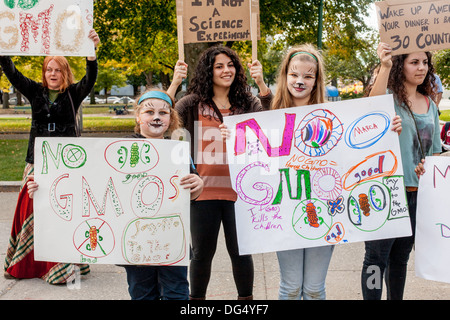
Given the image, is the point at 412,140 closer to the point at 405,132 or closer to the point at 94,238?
the point at 405,132

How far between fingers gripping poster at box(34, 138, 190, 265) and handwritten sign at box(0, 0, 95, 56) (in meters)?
0.63

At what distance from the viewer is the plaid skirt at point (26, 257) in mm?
3666

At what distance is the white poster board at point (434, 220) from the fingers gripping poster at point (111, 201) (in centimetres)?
141

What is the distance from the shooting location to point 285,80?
2766 millimetres

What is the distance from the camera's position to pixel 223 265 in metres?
4.17

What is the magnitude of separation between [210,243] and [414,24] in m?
1.82

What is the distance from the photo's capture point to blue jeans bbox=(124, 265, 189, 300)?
2570mm

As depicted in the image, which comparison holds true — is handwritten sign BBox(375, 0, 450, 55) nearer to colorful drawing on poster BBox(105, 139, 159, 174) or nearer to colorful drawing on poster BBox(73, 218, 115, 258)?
colorful drawing on poster BBox(105, 139, 159, 174)

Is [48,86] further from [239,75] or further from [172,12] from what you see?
[172,12]

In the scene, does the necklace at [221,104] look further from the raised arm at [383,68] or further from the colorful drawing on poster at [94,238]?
the colorful drawing on poster at [94,238]

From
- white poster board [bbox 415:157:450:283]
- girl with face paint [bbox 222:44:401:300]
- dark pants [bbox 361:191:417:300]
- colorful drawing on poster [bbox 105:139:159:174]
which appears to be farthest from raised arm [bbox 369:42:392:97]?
colorful drawing on poster [bbox 105:139:159:174]

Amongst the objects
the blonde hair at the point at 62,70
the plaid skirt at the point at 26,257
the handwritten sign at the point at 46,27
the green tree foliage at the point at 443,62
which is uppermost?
the green tree foliage at the point at 443,62

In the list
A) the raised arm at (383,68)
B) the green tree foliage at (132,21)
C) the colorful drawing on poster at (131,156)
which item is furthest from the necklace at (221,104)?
the green tree foliage at (132,21)
